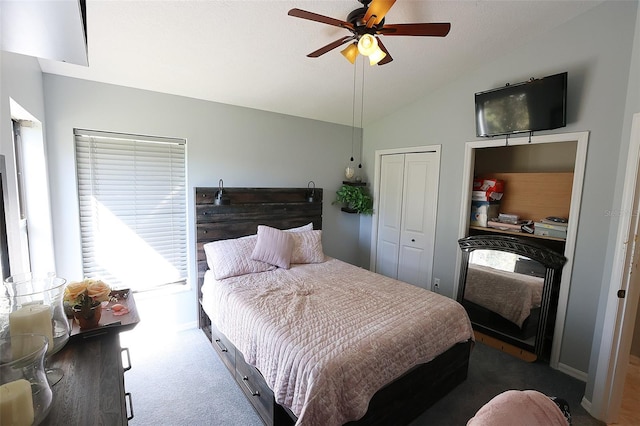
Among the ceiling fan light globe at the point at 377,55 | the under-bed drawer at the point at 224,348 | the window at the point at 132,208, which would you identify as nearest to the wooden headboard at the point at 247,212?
the window at the point at 132,208

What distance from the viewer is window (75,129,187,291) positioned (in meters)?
2.64

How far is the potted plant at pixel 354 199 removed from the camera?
4078mm

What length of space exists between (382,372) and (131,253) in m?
2.59

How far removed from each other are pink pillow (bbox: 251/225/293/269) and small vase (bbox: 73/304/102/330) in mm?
1610

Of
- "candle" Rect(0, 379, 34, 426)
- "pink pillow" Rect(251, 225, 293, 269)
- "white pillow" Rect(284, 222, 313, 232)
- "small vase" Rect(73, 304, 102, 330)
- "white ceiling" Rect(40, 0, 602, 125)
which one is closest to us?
"candle" Rect(0, 379, 34, 426)

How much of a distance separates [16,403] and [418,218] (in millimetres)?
3651

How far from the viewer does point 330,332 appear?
1.78 metres

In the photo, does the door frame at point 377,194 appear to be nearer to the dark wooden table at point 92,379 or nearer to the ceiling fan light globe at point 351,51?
the ceiling fan light globe at point 351,51

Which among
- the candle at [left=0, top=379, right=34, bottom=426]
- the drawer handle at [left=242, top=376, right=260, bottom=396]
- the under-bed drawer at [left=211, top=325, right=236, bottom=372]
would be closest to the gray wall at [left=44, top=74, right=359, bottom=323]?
the under-bed drawer at [left=211, top=325, right=236, bottom=372]

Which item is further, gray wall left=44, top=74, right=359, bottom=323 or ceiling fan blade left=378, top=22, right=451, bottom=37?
gray wall left=44, top=74, right=359, bottom=323

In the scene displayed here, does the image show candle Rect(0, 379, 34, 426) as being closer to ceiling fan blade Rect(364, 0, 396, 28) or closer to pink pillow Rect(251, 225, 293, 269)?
ceiling fan blade Rect(364, 0, 396, 28)

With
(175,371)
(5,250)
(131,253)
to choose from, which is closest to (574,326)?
(175,371)

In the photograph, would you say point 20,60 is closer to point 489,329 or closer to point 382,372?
point 382,372

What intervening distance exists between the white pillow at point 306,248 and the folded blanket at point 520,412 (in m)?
2.45
